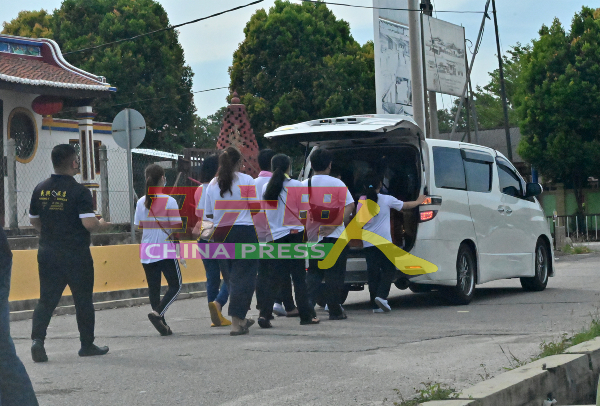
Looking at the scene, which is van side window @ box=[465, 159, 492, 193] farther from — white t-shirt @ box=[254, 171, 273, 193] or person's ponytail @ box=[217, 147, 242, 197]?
person's ponytail @ box=[217, 147, 242, 197]

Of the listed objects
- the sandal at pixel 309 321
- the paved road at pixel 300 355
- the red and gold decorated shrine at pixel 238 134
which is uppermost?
the red and gold decorated shrine at pixel 238 134

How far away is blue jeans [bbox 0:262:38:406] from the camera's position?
4195 mm

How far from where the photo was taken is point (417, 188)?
975 centimetres

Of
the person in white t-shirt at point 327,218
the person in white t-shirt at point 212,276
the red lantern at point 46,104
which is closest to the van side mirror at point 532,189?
the person in white t-shirt at point 327,218

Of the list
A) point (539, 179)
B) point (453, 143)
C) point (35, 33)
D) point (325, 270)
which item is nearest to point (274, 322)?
point (325, 270)

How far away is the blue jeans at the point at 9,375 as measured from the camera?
4195 millimetres

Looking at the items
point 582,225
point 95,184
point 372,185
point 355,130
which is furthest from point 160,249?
point 582,225

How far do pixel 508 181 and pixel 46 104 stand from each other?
1292 centimetres

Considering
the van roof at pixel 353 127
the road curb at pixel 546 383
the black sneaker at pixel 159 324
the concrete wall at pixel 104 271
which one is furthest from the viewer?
the concrete wall at pixel 104 271

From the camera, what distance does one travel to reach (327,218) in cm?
884

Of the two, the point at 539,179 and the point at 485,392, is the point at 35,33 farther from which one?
the point at 485,392

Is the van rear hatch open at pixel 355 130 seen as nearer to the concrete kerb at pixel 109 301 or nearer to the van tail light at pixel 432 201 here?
the van tail light at pixel 432 201

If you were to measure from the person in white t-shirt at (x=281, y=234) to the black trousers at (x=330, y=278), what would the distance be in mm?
371

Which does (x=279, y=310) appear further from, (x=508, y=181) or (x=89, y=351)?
(x=508, y=181)
